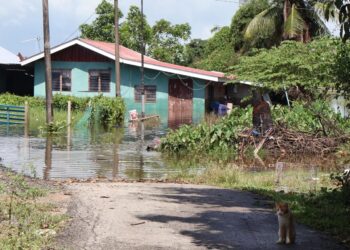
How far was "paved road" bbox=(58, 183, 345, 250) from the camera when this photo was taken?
6680 millimetres

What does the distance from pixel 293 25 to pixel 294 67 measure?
24.3 feet

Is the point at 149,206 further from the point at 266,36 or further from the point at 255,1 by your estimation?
the point at 255,1

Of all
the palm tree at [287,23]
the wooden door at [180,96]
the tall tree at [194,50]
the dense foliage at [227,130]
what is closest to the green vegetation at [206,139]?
the dense foliage at [227,130]

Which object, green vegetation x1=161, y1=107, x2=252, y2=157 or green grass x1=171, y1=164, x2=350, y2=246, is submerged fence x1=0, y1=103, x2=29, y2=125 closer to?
green vegetation x1=161, y1=107, x2=252, y2=157

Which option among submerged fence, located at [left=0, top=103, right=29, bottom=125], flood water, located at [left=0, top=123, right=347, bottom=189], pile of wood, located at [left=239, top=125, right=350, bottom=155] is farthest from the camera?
submerged fence, located at [left=0, top=103, right=29, bottom=125]

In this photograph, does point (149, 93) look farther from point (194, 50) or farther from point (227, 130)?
point (194, 50)

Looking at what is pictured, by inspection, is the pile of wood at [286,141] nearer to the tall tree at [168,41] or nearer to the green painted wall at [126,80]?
the green painted wall at [126,80]

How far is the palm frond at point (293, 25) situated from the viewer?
3278 cm

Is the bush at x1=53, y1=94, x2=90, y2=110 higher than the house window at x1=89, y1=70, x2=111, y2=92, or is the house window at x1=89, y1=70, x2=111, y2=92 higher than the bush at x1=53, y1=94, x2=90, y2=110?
the house window at x1=89, y1=70, x2=111, y2=92

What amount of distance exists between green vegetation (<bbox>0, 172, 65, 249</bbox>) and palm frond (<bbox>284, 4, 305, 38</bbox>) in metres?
25.7

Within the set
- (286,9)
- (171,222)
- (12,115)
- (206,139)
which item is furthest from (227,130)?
(286,9)

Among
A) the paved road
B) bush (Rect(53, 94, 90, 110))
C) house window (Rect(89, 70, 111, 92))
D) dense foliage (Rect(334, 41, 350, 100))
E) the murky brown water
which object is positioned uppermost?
house window (Rect(89, 70, 111, 92))

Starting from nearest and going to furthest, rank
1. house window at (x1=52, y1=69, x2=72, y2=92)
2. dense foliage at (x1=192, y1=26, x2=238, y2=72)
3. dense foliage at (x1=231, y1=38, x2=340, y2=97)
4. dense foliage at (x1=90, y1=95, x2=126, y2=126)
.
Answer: dense foliage at (x1=231, y1=38, x2=340, y2=97), dense foliage at (x1=90, y1=95, x2=126, y2=126), house window at (x1=52, y1=69, x2=72, y2=92), dense foliage at (x1=192, y1=26, x2=238, y2=72)

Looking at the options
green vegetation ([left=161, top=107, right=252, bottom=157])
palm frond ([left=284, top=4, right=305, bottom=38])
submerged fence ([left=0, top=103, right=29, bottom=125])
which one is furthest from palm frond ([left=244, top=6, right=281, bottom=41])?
green vegetation ([left=161, top=107, right=252, bottom=157])
